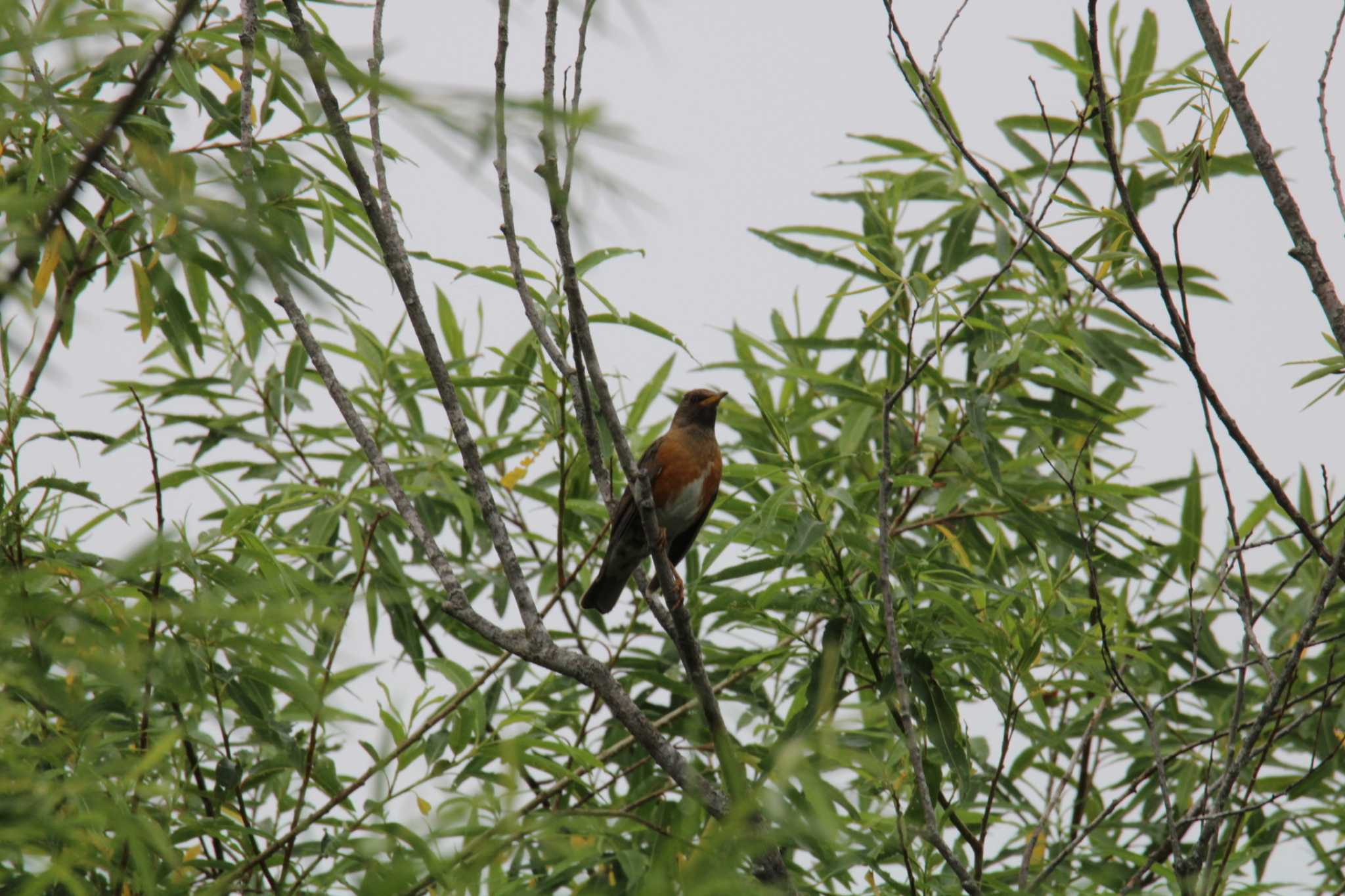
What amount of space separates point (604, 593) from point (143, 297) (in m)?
2.53

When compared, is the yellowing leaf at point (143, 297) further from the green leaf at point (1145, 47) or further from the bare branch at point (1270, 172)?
the green leaf at point (1145, 47)

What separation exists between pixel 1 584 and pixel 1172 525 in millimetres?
4235

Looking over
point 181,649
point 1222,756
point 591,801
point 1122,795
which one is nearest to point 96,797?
point 181,649

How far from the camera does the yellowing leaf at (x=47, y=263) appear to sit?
4.85 feet

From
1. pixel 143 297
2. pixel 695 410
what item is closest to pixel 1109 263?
pixel 695 410

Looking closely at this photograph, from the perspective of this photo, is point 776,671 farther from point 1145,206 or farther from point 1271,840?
point 1145,206

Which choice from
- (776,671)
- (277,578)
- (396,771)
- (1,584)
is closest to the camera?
(1,584)

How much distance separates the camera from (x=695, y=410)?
5.98 meters

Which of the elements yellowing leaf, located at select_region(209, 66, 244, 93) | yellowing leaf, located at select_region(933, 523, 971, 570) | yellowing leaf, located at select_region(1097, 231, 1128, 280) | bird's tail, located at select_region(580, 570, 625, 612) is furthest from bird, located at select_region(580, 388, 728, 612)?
yellowing leaf, located at select_region(209, 66, 244, 93)

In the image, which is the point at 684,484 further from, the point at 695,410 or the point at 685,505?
the point at 695,410

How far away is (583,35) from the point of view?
2750mm

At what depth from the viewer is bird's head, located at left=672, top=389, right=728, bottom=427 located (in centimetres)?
592

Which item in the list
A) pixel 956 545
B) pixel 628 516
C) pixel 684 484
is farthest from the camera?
pixel 684 484

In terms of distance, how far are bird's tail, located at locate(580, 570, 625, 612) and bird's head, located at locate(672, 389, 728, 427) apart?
94 centimetres
